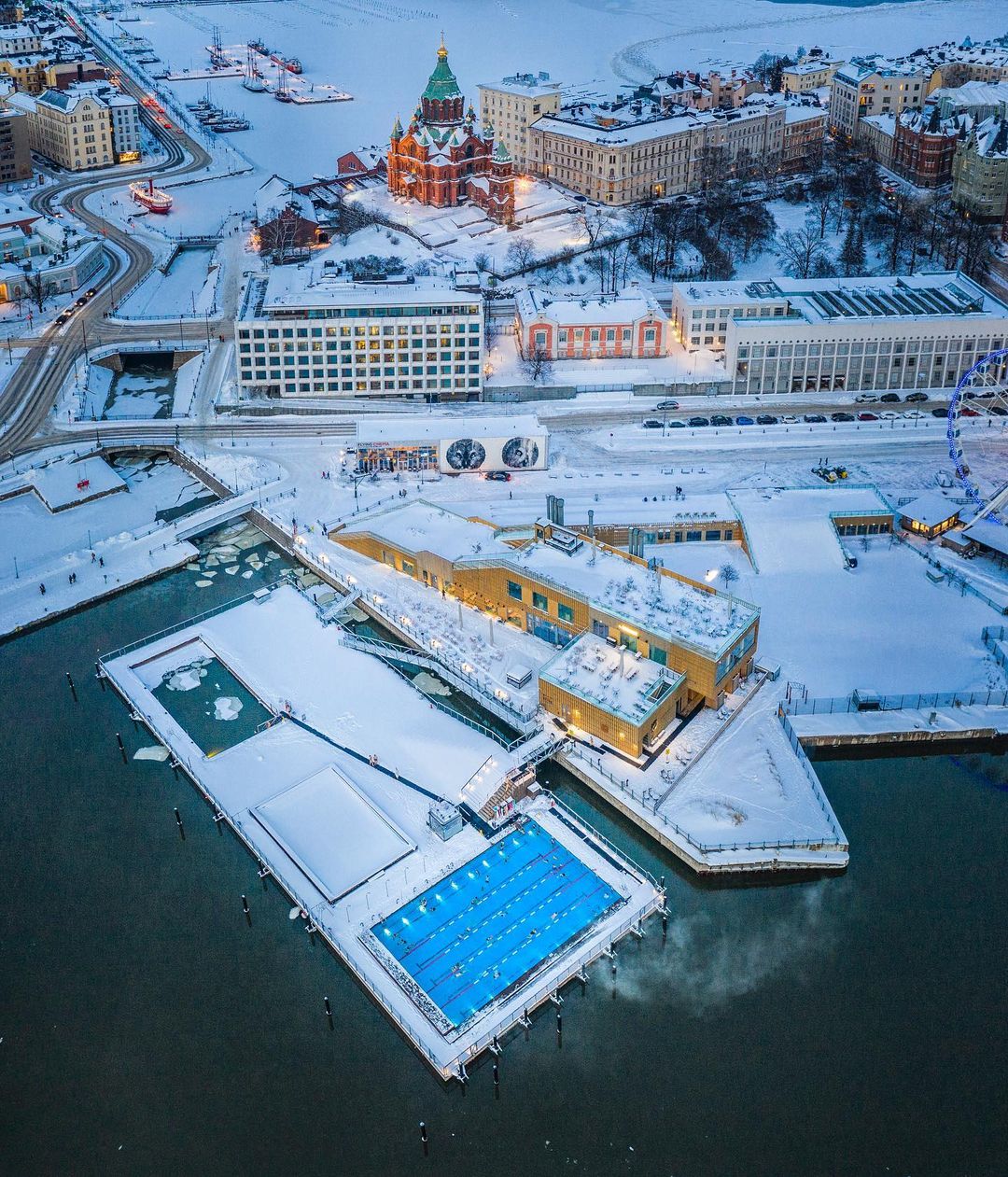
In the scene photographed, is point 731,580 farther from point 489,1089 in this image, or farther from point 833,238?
point 833,238

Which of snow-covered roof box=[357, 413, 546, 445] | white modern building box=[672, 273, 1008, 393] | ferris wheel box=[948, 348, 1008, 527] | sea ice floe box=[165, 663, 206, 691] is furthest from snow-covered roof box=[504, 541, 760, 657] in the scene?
white modern building box=[672, 273, 1008, 393]

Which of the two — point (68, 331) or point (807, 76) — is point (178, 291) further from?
point (807, 76)

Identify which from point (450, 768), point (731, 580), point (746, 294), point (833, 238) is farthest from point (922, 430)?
point (450, 768)

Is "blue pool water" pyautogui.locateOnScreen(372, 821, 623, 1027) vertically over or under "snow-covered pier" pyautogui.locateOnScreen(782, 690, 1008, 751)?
under


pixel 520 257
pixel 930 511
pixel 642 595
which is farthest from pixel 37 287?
pixel 930 511

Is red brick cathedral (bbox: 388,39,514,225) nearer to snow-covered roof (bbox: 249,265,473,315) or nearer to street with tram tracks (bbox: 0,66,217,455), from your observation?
street with tram tracks (bbox: 0,66,217,455)

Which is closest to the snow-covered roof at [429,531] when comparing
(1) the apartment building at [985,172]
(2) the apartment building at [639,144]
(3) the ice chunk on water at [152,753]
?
(3) the ice chunk on water at [152,753]

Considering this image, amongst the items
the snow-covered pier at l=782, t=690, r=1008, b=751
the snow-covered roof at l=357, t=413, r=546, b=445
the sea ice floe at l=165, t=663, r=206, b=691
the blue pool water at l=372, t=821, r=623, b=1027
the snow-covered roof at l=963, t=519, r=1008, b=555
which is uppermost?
the snow-covered roof at l=357, t=413, r=546, b=445
